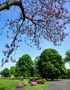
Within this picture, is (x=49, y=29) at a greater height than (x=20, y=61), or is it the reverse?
(x=20, y=61)

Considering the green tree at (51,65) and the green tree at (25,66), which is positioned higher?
the green tree at (25,66)

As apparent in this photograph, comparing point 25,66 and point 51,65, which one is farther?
point 25,66

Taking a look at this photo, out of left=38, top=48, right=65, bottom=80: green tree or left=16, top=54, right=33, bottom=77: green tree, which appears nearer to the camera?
left=38, top=48, right=65, bottom=80: green tree

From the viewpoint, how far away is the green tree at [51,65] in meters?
113

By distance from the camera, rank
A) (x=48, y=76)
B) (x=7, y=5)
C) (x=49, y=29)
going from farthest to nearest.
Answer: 1. (x=48, y=76)
2. (x=49, y=29)
3. (x=7, y=5)

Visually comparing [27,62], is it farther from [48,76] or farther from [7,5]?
[7,5]

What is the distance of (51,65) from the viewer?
375 ft

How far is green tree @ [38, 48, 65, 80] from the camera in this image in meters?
113

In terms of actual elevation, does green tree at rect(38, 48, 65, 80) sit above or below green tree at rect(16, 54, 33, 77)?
below

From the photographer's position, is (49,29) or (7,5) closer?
(7,5)

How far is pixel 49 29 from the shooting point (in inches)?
555

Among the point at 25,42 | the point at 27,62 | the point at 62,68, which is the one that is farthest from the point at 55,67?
the point at 25,42

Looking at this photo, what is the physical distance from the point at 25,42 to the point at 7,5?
259cm

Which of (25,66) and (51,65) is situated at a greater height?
(25,66)
